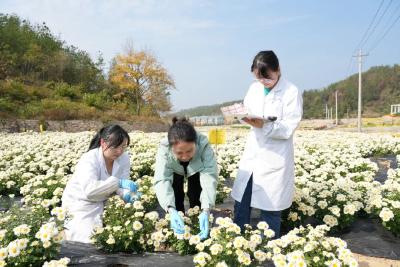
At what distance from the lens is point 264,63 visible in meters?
3.17

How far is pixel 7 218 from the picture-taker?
112 inches

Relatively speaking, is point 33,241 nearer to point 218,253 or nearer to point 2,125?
point 218,253

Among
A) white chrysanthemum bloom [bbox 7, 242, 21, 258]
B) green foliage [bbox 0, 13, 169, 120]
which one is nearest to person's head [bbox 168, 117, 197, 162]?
white chrysanthemum bloom [bbox 7, 242, 21, 258]

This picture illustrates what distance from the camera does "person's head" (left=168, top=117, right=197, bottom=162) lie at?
2980 mm

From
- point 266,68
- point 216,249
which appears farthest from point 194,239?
point 266,68

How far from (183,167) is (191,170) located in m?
0.08

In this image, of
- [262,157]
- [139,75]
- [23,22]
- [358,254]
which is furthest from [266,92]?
[23,22]

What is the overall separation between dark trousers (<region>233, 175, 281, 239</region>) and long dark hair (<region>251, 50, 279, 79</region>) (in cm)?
95

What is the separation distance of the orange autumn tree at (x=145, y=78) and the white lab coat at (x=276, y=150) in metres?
30.0

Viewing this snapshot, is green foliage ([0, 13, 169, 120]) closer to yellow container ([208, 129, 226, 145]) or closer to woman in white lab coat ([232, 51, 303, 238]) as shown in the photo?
yellow container ([208, 129, 226, 145])

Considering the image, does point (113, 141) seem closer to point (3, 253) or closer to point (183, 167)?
point (183, 167)

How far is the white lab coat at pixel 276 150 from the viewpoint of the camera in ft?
10.7

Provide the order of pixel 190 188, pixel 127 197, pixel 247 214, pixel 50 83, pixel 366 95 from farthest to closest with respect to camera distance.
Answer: pixel 366 95 → pixel 50 83 → pixel 190 188 → pixel 127 197 → pixel 247 214

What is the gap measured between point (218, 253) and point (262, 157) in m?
1.13
